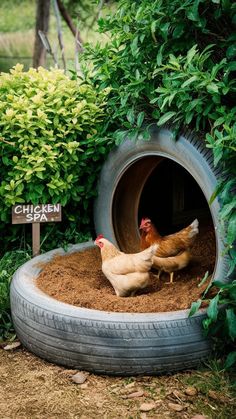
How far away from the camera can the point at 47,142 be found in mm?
4414

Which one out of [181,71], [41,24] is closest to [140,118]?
[181,71]

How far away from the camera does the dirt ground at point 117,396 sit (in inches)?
122

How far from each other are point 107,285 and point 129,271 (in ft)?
1.15

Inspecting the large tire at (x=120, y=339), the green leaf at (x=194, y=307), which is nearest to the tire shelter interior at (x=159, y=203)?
the large tire at (x=120, y=339)

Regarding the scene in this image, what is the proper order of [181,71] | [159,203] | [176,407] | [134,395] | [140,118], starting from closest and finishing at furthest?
[176,407], [134,395], [181,71], [140,118], [159,203]

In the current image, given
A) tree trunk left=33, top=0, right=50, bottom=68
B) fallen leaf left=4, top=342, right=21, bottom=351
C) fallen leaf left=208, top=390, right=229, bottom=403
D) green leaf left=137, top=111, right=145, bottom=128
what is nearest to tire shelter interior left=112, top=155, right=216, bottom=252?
green leaf left=137, top=111, right=145, bottom=128

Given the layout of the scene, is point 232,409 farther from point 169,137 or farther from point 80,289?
point 169,137

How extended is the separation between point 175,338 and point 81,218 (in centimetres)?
177

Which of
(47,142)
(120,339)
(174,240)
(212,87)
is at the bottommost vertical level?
(120,339)

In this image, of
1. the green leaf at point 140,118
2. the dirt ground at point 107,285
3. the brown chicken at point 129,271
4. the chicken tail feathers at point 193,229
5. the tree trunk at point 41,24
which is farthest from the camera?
the tree trunk at point 41,24

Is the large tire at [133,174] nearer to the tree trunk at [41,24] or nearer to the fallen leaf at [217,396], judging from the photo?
the fallen leaf at [217,396]

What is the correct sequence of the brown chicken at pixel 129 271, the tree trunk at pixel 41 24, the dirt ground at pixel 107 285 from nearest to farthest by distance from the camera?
the dirt ground at pixel 107 285 → the brown chicken at pixel 129 271 → the tree trunk at pixel 41 24

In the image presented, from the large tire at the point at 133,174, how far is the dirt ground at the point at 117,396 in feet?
2.18

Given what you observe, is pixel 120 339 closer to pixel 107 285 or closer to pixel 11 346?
pixel 107 285
